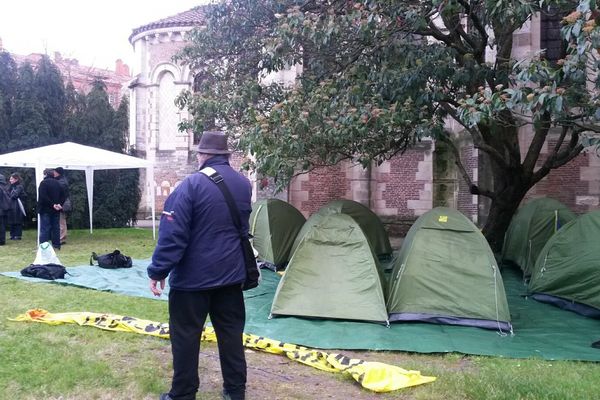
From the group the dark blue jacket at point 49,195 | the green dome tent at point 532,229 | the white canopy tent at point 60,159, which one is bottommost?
the green dome tent at point 532,229

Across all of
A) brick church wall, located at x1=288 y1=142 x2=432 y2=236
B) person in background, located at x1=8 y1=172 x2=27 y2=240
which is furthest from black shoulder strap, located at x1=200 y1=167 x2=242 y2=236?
brick church wall, located at x1=288 y1=142 x2=432 y2=236

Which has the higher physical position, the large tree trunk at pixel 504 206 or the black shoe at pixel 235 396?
the large tree trunk at pixel 504 206

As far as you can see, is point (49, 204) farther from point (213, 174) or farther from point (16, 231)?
point (213, 174)

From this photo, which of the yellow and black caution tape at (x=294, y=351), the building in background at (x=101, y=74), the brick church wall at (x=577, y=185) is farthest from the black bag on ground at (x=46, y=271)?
the building in background at (x=101, y=74)

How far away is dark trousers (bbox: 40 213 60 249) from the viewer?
460 inches

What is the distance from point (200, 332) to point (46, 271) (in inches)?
236

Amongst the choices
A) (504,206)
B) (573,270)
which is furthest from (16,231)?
(573,270)

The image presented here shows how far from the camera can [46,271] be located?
884cm

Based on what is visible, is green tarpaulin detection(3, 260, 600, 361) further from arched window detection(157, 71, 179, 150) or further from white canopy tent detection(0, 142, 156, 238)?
arched window detection(157, 71, 179, 150)

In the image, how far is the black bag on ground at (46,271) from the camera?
877 cm

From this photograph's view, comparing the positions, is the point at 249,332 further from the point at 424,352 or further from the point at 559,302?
the point at 559,302

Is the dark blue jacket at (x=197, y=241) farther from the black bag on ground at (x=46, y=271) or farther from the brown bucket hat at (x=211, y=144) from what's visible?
the black bag on ground at (x=46, y=271)

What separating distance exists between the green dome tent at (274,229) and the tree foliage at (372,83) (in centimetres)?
214

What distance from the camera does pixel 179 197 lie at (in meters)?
3.70
